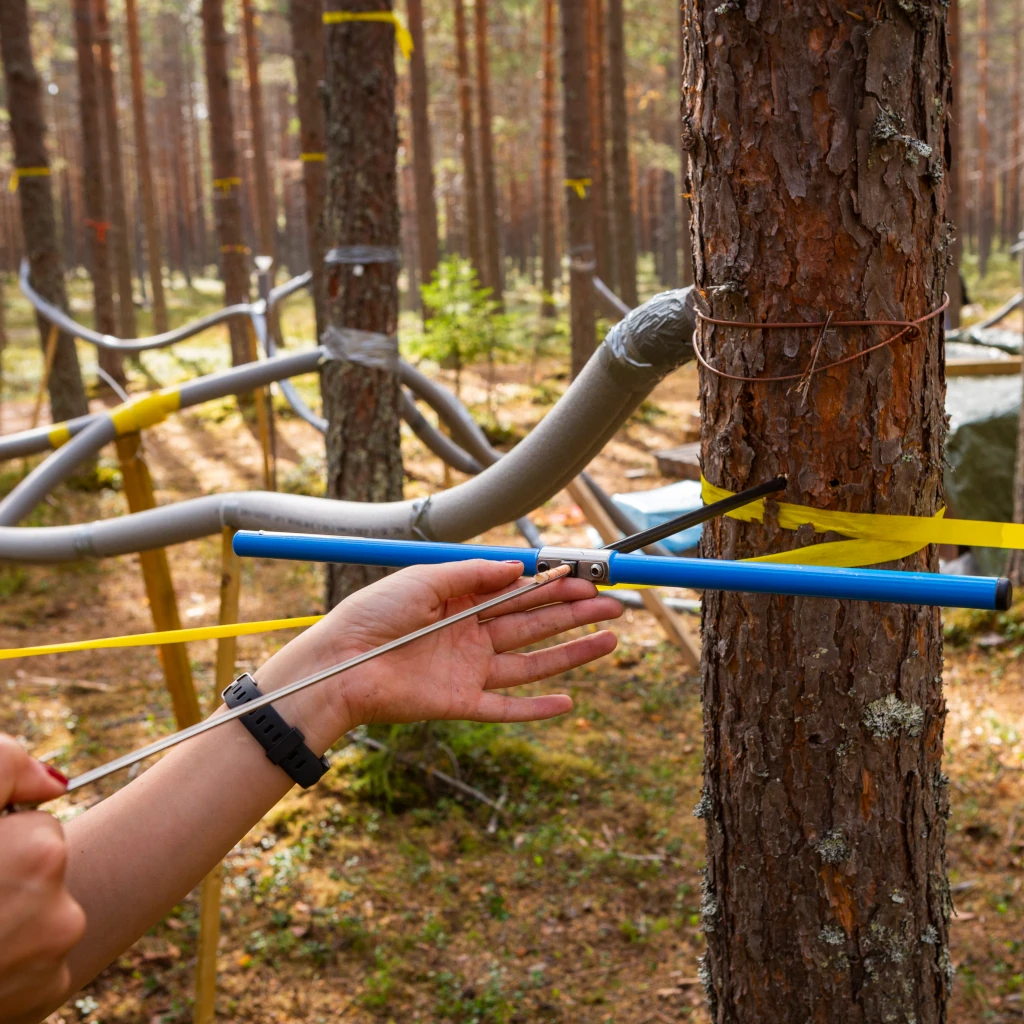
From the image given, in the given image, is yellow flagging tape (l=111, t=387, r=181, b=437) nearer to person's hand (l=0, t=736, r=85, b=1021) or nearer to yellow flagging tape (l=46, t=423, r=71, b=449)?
yellow flagging tape (l=46, t=423, r=71, b=449)

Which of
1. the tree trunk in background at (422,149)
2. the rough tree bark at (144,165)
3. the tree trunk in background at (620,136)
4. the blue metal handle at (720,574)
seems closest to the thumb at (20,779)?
the blue metal handle at (720,574)

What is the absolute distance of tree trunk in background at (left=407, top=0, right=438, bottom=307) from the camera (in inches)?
600

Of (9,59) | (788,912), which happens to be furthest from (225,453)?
(788,912)

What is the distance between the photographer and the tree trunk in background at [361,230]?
13.8ft

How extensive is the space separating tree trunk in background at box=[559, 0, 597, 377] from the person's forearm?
360 inches

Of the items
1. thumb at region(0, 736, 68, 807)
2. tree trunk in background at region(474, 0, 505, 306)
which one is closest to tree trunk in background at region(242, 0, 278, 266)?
tree trunk in background at region(474, 0, 505, 306)

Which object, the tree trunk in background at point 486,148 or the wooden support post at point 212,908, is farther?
the tree trunk in background at point 486,148

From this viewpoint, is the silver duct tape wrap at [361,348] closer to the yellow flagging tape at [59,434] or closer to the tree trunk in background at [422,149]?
the yellow flagging tape at [59,434]

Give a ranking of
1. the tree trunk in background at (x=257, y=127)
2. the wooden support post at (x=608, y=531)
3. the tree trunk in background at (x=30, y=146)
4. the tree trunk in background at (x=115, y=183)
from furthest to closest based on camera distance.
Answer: the tree trunk in background at (x=257, y=127)
the tree trunk in background at (x=115, y=183)
the tree trunk in background at (x=30, y=146)
the wooden support post at (x=608, y=531)

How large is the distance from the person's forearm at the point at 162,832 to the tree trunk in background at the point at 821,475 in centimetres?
83

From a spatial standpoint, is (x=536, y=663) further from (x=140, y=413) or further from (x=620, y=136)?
(x=620, y=136)

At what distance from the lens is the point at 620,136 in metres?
13.5

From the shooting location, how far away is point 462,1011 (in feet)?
10.4

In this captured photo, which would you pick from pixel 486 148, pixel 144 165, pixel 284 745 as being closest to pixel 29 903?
pixel 284 745
